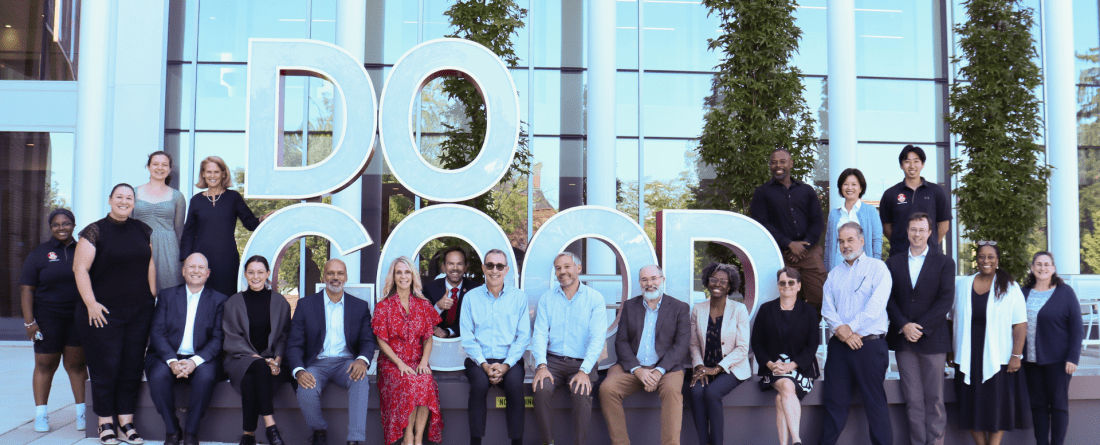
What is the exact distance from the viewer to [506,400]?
572cm

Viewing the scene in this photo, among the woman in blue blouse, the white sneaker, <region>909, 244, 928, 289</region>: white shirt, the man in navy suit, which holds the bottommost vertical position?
the white sneaker

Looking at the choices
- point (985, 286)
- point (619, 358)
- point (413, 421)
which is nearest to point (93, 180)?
point (413, 421)

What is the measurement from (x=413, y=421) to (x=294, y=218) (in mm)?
2022

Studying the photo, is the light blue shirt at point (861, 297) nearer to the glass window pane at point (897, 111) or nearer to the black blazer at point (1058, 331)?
the black blazer at point (1058, 331)

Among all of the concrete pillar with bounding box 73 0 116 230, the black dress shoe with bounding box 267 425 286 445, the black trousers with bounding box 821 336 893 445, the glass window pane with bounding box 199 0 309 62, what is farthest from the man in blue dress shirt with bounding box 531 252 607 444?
the glass window pane with bounding box 199 0 309 62

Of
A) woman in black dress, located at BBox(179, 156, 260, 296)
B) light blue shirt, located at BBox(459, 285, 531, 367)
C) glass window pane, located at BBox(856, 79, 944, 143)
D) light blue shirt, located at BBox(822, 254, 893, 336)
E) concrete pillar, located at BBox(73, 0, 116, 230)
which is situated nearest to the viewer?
light blue shirt, located at BBox(822, 254, 893, 336)

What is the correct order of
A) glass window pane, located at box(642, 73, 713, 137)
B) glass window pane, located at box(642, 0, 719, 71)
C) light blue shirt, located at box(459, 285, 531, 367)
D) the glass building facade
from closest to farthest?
light blue shirt, located at box(459, 285, 531, 367), the glass building facade, glass window pane, located at box(642, 73, 713, 137), glass window pane, located at box(642, 0, 719, 71)

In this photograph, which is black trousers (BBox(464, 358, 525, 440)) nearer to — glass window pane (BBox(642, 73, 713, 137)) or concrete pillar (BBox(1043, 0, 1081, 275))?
glass window pane (BBox(642, 73, 713, 137))

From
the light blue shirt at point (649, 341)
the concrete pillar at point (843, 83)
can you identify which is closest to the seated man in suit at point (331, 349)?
the light blue shirt at point (649, 341)

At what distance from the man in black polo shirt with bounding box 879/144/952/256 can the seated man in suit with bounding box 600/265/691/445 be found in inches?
83.6

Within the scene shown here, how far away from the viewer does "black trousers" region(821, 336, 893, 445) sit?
18.7 ft

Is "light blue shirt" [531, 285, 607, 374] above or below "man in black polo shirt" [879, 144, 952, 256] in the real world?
below

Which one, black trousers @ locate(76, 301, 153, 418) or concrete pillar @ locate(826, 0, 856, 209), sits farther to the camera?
concrete pillar @ locate(826, 0, 856, 209)

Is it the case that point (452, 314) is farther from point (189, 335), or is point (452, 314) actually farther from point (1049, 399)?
point (1049, 399)
